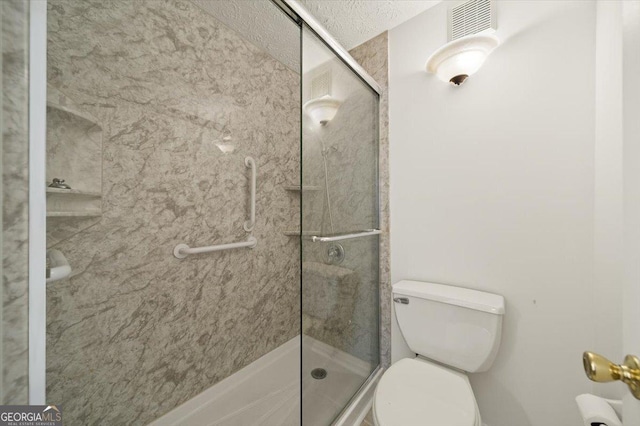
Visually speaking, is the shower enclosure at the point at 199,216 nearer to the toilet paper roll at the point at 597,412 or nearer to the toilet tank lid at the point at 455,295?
the toilet tank lid at the point at 455,295

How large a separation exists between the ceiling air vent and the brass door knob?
4.51 ft

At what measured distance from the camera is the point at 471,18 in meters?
1.13

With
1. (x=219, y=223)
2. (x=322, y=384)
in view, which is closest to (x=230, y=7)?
(x=219, y=223)

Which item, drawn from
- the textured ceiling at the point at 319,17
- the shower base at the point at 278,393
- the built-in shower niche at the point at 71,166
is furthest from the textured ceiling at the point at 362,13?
the shower base at the point at 278,393

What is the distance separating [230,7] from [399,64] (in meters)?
1.01

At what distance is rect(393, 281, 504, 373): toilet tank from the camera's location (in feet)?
3.20

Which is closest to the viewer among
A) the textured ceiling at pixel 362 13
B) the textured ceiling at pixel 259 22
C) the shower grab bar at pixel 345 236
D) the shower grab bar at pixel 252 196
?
the shower grab bar at pixel 345 236

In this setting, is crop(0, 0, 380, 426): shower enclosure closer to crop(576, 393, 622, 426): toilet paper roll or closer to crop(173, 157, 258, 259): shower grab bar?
crop(173, 157, 258, 259): shower grab bar

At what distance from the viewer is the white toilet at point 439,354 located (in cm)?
80

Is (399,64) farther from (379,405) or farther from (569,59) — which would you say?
(379,405)

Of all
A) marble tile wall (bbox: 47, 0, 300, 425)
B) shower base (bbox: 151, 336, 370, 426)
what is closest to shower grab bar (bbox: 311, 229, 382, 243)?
shower base (bbox: 151, 336, 370, 426)

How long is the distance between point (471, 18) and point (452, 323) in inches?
58.5

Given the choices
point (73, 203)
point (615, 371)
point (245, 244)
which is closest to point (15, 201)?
point (73, 203)

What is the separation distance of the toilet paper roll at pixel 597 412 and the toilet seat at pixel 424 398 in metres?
0.29
